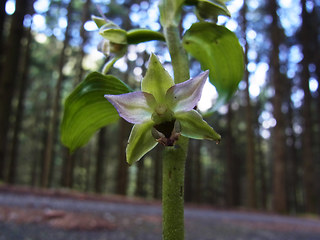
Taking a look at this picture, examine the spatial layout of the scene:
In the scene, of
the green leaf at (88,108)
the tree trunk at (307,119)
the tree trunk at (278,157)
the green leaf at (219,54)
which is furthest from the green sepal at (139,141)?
the tree trunk at (307,119)

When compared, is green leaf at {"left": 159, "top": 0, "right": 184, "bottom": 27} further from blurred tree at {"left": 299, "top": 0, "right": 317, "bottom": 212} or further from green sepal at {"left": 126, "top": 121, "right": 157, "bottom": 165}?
blurred tree at {"left": 299, "top": 0, "right": 317, "bottom": 212}

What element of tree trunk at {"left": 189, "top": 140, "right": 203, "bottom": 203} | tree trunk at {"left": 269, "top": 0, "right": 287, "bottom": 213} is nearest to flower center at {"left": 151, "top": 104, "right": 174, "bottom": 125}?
tree trunk at {"left": 269, "top": 0, "right": 287, "bottom": 213}

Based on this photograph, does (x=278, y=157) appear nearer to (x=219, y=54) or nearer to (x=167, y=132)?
(x=219, y=54)

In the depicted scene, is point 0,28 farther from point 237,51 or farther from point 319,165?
point 319,165

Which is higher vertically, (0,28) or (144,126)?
(0,28)

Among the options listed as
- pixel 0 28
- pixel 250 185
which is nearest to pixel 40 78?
pixel 0 28

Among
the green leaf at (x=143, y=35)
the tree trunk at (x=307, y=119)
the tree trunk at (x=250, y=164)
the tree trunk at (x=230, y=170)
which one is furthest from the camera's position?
the tree trunk at (x=230, y=170)

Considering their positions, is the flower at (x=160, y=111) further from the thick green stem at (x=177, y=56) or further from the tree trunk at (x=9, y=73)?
the tree trunk at (x=9, y=73)
